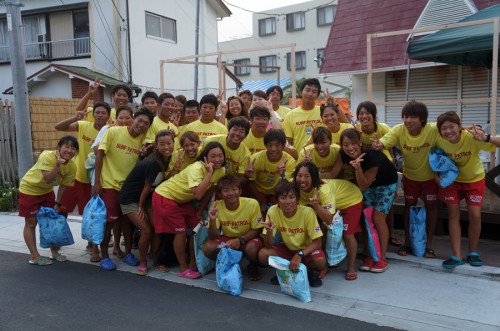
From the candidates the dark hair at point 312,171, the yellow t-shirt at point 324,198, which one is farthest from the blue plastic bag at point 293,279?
the dark hair at point 312,171

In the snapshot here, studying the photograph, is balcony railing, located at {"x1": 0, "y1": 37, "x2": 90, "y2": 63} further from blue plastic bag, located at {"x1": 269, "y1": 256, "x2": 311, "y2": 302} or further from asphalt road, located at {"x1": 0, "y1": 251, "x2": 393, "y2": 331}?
blue plastic bag, located at {"x1": 269, "y1": 256, "x2": 311, "y2": 302}

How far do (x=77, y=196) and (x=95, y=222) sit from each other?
82 cm

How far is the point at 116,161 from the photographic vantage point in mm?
5211

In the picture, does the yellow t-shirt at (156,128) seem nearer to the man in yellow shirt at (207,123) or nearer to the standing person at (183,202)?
the man in yellow shirt at (207,123)

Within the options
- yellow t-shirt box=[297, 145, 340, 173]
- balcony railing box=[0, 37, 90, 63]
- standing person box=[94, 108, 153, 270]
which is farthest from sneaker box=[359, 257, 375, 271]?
balcony railing box=[0, 37, 90, 63]

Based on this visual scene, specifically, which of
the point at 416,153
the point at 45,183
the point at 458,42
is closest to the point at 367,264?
the point at 416,153

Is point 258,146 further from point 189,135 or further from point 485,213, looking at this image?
point 485,213

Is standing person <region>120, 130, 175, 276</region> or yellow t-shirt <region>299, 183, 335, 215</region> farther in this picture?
standing person <region>120, 130, 175, 276</region>

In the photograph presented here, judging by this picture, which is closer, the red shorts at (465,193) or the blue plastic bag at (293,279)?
the blue plastic bag at (293,279)

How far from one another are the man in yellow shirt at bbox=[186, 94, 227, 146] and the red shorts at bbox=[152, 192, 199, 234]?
3.10 feet

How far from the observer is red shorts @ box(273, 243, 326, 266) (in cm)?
441

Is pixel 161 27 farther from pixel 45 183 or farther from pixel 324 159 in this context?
pixel 324 159

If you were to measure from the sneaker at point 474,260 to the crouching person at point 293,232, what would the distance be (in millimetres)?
1606

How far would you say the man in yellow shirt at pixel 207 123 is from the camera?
5.52 m
